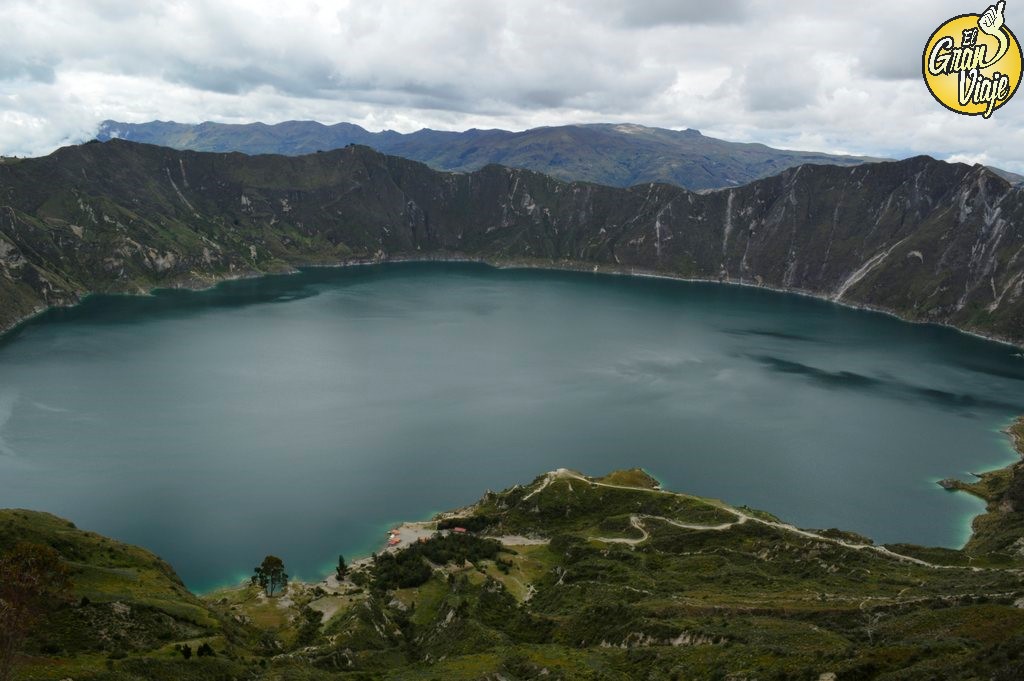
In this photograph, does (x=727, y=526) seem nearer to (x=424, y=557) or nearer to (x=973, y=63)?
(x=424, y=557)

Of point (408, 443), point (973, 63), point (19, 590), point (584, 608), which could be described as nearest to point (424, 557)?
point (584, 608)

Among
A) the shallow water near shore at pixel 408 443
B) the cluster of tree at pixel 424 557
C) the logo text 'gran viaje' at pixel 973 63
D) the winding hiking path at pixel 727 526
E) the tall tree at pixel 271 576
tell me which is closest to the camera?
the logo text 'gran viaje' at pixel 973 63

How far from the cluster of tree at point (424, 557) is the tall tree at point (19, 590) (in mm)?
44714

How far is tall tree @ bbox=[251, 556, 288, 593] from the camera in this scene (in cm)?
8594

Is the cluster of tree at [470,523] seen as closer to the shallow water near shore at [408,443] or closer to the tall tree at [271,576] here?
the shallow water near shore at [408,443]

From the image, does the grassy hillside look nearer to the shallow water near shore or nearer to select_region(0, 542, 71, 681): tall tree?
select_region(0, 542, 71, 681): tall tree

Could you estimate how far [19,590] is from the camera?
41750 mm

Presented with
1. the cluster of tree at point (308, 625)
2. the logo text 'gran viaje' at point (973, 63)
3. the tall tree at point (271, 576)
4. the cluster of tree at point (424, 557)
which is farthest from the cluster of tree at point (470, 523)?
the logo text 'gran viaje' at point (973, 63)

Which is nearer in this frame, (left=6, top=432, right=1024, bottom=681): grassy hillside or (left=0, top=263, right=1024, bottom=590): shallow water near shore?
(left=6, top=432, right=1024, bottom=681): grassy hillside

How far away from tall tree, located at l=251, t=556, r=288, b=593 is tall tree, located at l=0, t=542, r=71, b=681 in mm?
40921

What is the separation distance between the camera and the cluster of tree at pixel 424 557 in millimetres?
86812

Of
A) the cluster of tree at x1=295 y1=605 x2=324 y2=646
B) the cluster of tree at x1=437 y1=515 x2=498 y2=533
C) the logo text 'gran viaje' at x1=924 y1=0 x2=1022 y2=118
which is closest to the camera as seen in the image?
the logo text 'gran viaje' at x1=924 y1=0 x2=1022 y2=118

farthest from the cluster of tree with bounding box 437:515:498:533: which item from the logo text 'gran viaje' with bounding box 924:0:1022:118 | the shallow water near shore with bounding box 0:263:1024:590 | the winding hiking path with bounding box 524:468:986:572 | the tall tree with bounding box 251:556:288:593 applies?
the logo text 'gran viaje' with bounding box 924:0:1022:118

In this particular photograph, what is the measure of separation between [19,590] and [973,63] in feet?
199
